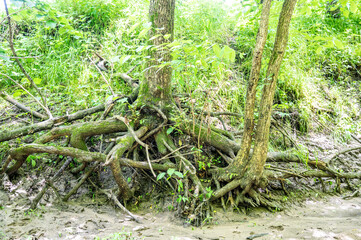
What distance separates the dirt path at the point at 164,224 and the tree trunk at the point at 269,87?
56 cm

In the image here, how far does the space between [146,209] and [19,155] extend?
157 cm

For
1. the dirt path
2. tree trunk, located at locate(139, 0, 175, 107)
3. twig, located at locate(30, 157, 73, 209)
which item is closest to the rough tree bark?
the dirt path

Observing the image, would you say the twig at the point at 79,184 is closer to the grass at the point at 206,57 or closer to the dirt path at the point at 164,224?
the dirt path at the point at 164,224

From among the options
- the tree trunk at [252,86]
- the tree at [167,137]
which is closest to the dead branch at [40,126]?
the tree at [167,137]

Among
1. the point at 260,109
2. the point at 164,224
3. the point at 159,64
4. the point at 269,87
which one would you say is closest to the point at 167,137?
the point at 159,64

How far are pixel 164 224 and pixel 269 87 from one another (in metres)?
1.77

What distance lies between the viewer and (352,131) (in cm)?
455

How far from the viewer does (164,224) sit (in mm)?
2609

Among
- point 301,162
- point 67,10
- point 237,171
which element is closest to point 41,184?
point 237,171

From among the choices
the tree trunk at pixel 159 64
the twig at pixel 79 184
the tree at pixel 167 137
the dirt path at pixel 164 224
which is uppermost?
the tree trunk at pixel 159 64

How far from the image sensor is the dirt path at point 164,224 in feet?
7.23

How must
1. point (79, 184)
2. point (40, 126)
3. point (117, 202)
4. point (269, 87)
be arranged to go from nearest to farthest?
1. point (269, 87)
2. point (117, 202)
3. point (79, 184)
4. point (40, 126)

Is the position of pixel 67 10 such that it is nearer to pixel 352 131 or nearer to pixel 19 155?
pixel 19 155

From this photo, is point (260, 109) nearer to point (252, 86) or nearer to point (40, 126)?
point (252, 86)
